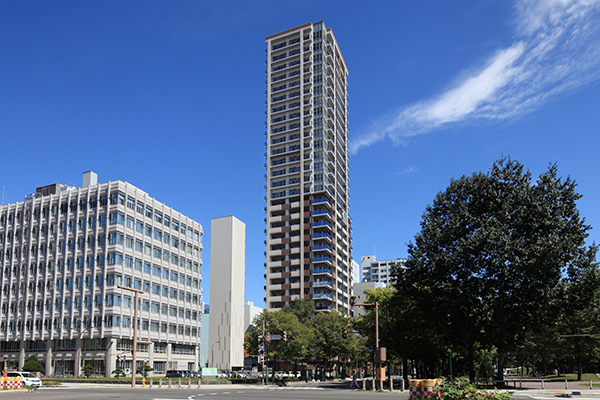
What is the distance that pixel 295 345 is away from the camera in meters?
71.2

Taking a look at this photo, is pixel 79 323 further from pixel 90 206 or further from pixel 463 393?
pixel 463 393

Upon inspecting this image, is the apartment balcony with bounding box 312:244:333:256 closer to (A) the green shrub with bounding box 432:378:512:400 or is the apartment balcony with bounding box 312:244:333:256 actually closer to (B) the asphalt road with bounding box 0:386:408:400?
(B) the asphalt road with bounding box 0:386:408:400

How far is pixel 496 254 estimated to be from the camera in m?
38.7

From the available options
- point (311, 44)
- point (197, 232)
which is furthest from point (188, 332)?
point (311, 44)

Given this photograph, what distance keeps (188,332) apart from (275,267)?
25.1m

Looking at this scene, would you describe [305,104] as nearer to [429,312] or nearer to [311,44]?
[311,44]

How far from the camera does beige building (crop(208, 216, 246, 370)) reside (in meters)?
149

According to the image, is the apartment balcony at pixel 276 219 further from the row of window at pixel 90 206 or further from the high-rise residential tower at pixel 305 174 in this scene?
the row of window at pixel 90 206

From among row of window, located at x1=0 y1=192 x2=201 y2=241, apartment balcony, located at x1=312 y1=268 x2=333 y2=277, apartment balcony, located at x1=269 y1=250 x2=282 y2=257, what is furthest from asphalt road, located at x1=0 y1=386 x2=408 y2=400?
apartment balcony, located at x1=269 y1=250 x2=282 y2=257

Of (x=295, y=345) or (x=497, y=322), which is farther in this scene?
(x=295, y=345)

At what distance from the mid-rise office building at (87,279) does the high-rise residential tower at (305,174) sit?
2824cm

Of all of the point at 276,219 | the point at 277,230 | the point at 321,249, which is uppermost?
the point at 276,219

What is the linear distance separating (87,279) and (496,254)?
7322 cm

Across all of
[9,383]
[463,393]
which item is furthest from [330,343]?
[463,393]
